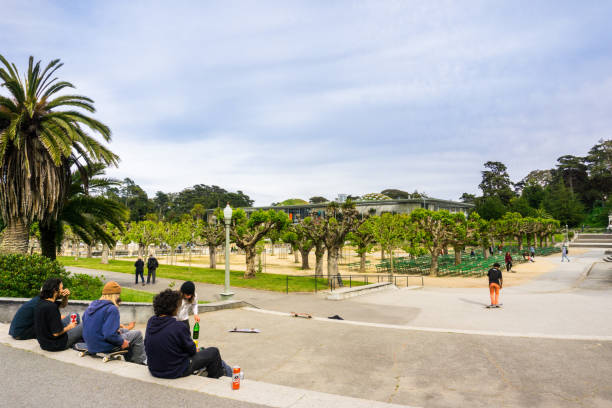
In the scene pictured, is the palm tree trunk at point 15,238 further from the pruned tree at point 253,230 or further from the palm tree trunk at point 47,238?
the pruned tree at point 253,230

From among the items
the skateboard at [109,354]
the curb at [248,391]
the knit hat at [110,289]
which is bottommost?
the curb at [248,391]

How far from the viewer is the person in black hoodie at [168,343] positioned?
14.0 ft

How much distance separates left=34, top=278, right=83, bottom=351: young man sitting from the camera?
209 inches

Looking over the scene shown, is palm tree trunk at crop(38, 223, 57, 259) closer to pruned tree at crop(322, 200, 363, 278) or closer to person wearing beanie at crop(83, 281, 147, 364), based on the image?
person wearing beanie at crop(83, 281, 147, 364)

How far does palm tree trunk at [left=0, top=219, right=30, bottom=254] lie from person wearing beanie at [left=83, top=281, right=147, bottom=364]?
400 inches

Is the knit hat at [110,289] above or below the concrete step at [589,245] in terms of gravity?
above

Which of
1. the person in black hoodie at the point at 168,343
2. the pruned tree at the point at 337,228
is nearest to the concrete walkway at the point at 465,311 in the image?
the pruned tree at the point at 337,228

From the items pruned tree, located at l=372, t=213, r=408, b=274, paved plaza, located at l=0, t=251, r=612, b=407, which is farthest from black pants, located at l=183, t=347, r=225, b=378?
pruned tree, located at l=372, t=213, r=408, b=274

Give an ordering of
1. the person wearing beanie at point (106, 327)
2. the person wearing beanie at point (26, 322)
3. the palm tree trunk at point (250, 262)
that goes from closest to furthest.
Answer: the person wearing beanie at point (106, 327), the person wearing beanie at point (26, 322), the palm tree trunk at point (250, 262)

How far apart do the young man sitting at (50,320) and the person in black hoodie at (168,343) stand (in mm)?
2056

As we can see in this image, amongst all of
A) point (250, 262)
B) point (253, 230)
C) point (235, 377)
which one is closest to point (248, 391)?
point (235, 377)

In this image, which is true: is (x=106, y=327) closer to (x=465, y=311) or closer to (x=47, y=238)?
(x=465, y=311)

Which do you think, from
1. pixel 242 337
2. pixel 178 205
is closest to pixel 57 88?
pixel 242 337

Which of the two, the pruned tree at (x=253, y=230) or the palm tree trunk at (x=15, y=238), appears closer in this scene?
the palm tree trunk at (x=15, y=238)
